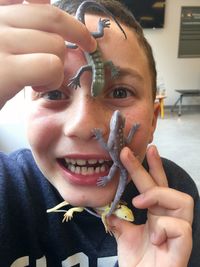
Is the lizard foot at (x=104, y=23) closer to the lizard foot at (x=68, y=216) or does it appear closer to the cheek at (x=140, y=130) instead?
the cheek at (x=140, y=130)

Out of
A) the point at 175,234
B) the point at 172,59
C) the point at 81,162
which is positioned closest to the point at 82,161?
the point at 81,162

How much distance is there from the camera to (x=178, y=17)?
5.88m

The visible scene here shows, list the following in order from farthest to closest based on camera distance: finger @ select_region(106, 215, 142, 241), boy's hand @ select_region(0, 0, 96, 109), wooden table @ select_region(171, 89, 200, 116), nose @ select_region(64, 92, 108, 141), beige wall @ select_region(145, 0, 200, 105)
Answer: beige wall @ select_region(145, 0, 200, 105)
wooden table @ select_region(171, 89, 200, 116)
finger @ select_region(106, 215, 142, 241)
nose @ select_region(64, 92, 108, 141)
boy's hand @ select_region(0, 0, 96, 109)

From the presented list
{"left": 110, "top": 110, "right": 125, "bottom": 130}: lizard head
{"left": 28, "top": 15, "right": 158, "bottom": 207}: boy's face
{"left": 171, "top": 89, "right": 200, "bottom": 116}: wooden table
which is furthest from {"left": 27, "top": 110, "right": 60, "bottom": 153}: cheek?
{"left": 171, "top": 89, "right": 200, "bottom": 116}: wooden table

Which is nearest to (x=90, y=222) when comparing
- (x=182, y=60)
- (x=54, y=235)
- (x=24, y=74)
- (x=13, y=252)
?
(x=54, y=235)

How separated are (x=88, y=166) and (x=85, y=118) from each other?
127 millimetres

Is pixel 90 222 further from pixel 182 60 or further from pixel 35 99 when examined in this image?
pixel 182 60

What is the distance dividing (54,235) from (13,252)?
107 mm

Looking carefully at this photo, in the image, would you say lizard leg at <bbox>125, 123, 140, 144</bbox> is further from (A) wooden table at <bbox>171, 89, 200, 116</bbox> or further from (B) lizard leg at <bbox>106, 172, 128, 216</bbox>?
(A) wooden table at <bbox>171, 89, 200, 116</bbox>

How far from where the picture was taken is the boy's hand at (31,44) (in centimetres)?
41

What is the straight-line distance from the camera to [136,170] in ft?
2.11

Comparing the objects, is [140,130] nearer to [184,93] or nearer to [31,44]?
[31,44]

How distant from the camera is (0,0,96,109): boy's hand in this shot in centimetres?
41

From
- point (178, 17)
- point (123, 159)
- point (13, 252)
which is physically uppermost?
point (178, 17)
